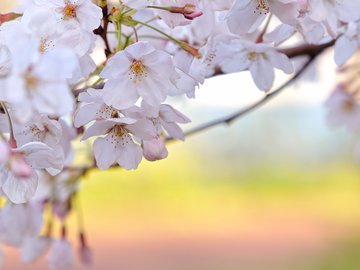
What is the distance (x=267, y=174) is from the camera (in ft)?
14.4

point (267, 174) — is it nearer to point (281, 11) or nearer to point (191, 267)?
point (191, 267)

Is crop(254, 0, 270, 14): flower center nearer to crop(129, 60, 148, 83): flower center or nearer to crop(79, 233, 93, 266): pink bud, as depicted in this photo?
crop(129, 60, 148, 83): flower center

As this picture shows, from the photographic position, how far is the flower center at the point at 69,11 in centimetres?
57

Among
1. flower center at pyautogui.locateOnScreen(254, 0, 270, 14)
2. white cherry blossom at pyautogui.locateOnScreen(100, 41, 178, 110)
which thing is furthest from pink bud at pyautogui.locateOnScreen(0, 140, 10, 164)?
flower center at pyautogui.locateOnScreen(254, 0, 270, 14)

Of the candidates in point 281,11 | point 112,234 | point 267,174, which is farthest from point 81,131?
point 267,174

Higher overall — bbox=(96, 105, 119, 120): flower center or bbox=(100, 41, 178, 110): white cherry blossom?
bbox=(100, 41, 178, 110): white cherry blossom

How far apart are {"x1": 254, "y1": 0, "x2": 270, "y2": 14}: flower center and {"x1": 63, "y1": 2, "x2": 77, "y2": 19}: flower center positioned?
0.14 meters

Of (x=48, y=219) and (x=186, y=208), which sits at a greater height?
(x=48, y=219)

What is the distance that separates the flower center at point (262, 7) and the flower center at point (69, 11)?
0.14 metres

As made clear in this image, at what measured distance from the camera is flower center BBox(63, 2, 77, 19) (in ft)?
1.88

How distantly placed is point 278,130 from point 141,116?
3.95m

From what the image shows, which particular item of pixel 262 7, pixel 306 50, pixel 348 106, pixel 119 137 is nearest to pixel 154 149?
pixel 119 137

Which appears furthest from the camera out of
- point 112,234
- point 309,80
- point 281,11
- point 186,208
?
point 186,208

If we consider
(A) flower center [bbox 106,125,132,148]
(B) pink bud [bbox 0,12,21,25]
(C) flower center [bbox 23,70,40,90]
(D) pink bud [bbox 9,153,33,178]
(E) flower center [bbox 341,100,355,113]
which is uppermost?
(C) flower center [bbox 23,70,40,90]
